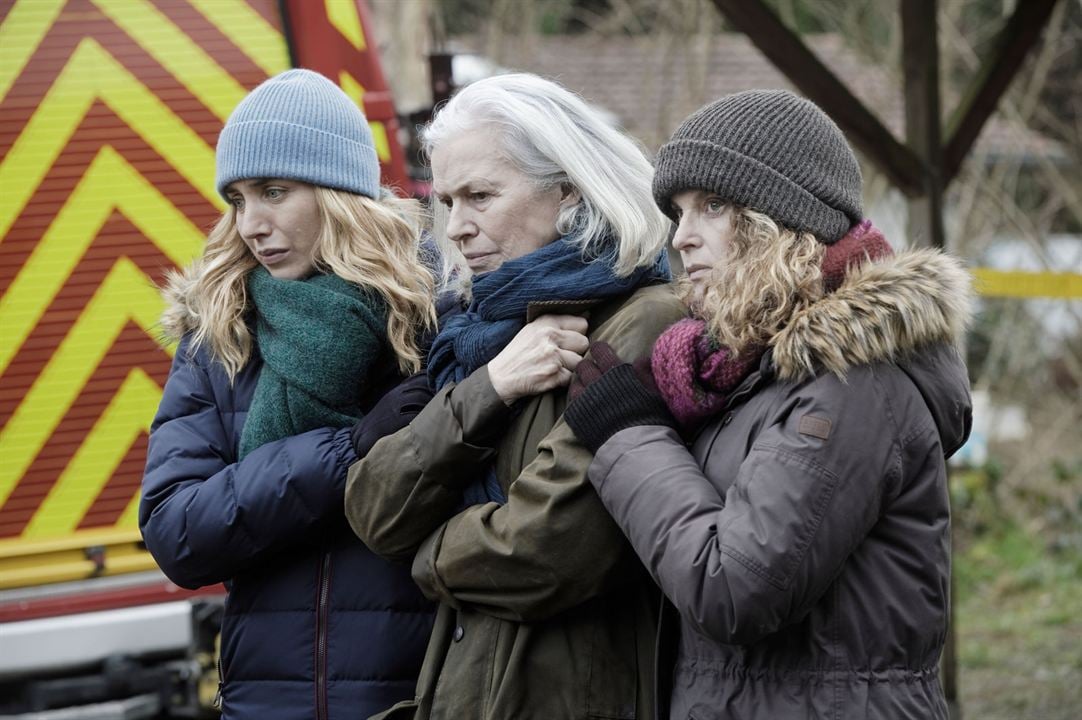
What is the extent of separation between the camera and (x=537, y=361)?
229 centimetres

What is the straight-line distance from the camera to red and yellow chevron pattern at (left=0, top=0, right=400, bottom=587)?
3475mm

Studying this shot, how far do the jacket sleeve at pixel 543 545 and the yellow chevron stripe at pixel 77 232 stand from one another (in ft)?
5.46

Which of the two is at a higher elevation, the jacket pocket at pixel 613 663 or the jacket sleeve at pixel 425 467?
the jacket sleeve at pixel 425 467

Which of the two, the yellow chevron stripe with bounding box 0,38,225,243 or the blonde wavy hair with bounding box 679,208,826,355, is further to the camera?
the yellow chevron stripe with bounding box 0,38,225,243

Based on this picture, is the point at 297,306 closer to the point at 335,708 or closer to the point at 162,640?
the point at 335,708

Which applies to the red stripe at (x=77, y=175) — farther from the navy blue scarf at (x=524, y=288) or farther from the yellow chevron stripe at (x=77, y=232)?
the navy blue scarf at (x=524, y=288)

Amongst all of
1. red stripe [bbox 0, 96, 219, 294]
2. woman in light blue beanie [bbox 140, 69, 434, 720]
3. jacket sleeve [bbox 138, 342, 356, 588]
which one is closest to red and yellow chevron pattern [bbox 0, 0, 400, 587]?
red stripe [bbox 0, 96, 219, 294]

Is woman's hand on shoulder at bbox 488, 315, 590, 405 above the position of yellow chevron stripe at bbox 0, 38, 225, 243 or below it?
above

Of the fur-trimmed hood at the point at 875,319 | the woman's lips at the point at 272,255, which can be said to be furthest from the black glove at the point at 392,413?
the fur-trimmed hood at the point at 875,319

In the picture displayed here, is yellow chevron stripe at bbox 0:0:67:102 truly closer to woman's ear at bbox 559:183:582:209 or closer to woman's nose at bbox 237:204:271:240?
woman's nose at bbox 237:204:271:240

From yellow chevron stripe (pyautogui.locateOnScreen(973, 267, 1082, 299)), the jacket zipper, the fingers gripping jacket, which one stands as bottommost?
yellow chevron stripe (pyautogui.locateOnScreen(973, 267, 1082, 299))

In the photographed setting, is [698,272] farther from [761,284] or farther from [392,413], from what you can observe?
[392,413]

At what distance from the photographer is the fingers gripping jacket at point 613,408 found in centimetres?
215

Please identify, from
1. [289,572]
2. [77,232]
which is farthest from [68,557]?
[289,572]
